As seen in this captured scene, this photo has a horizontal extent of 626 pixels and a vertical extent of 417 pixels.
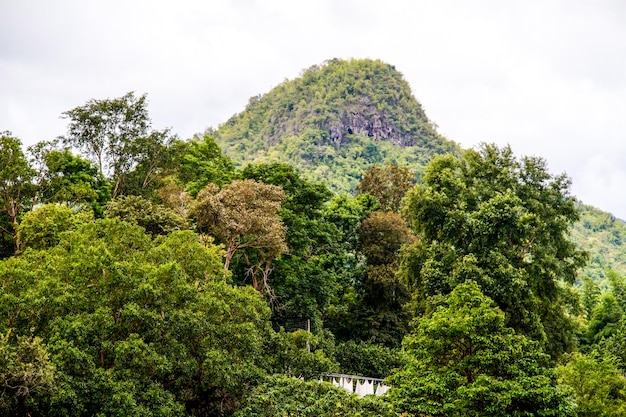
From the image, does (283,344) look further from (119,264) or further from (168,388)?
(119,264)

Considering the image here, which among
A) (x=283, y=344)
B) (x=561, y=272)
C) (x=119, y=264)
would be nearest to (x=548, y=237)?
(x=561, y=272)

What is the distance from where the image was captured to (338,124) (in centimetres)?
10488

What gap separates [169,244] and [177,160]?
1331 centimetres

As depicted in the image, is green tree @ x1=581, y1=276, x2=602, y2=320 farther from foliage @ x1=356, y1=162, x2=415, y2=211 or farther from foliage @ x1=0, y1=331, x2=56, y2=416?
foliage @ x1=0, y1=331, x2=56, y2=416

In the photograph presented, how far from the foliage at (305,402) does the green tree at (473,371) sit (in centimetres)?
62

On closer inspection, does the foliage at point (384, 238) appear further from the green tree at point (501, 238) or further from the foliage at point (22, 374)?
the foliage at point (22, 374)

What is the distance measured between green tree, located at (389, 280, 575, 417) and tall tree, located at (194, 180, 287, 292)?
7.79 m

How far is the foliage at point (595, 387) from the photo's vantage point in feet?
52.9

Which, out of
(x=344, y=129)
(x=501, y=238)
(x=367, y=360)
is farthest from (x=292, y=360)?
(x=344, y=129)

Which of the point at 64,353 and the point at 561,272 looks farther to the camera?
the point at 561,272

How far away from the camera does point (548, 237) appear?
21.4 metres

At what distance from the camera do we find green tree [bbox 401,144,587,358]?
1991 centimetres

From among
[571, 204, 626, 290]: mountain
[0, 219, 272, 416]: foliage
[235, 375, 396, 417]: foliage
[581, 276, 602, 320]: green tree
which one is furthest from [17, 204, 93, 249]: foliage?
[571, 204, 626, 290]: mountain

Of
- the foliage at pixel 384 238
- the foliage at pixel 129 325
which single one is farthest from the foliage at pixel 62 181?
the foliage at pixel 384 238
